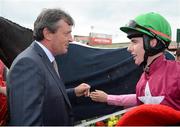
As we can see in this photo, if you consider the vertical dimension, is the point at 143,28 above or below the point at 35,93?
above

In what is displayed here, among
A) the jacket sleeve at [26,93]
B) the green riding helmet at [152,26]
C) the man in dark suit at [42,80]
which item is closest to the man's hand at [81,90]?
the man in dark suit at [42,80]

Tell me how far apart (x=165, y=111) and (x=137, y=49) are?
1.19 meters

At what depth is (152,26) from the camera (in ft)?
9.87

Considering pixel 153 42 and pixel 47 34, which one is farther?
pixel 153 42

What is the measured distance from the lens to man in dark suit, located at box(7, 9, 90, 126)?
242 centimetres

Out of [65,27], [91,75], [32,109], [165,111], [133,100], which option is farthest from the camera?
[91,75]

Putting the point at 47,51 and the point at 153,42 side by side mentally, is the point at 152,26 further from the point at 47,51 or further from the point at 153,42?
the point at 47,51

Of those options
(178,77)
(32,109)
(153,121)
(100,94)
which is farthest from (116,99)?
(153,121)

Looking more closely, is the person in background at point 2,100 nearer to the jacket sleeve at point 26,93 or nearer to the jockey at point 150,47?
the jacket sleeve at point 26,93

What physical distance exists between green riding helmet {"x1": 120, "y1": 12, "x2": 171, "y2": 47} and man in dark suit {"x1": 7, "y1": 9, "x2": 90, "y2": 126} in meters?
0.49

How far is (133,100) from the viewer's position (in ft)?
11.4

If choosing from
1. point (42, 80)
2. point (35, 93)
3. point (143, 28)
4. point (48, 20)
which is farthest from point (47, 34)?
point (143, 28)

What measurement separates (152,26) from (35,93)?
1124 millimetres

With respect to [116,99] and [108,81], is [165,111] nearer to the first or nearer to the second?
[116,99]
